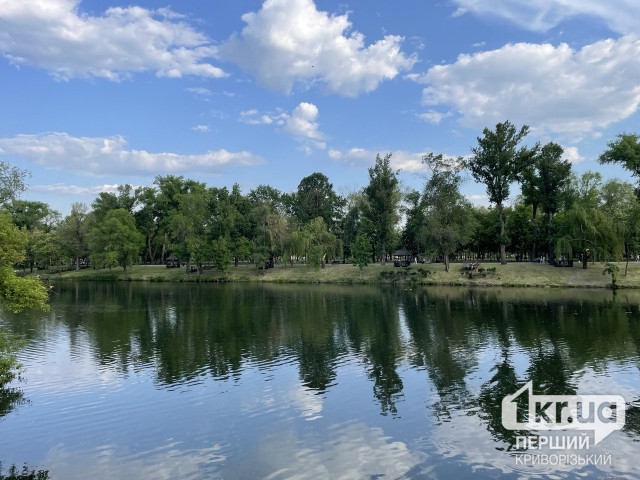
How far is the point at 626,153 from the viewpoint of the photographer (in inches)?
2388

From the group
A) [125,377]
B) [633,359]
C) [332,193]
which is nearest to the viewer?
[125,377]

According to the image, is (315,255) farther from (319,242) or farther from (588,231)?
(588,231)

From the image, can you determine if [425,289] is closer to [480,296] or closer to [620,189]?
[480,296]

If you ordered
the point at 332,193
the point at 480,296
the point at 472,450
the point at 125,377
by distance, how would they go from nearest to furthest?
1. the point at 472,450
2. the point at 125,377
3. the point at 480,296
4. the point at 332,193

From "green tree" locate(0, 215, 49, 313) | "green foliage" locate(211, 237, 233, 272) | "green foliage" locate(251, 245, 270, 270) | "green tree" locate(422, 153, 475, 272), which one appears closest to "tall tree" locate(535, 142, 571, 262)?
"green tree" locate(422, 153, 475, 272)

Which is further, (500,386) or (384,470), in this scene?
(500,386)

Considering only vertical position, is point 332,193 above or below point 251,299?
above

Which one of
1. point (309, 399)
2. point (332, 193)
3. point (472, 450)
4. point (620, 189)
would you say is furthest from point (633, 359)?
point (332, 193)

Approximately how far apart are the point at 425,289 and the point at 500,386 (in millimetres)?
43640

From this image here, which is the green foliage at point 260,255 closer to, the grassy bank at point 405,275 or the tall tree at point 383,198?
the grassy bank at point 405,275

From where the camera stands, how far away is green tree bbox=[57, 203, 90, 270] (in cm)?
9388

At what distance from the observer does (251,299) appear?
169 feet

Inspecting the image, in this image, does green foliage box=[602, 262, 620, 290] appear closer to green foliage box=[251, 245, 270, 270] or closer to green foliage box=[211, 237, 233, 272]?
green foliage box=[251, 245, 270, 270]

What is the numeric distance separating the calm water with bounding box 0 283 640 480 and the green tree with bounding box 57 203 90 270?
64114mm
